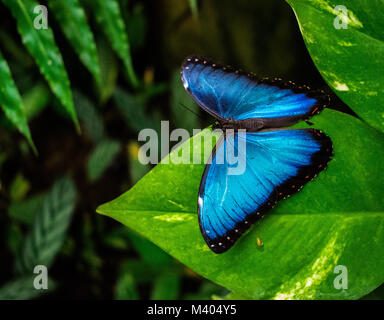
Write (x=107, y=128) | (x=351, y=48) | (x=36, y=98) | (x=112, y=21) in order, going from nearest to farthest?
1. (x=351, y=48)
2. (x=112, y=21)
3. (x=36, y=98)
4. (x=107, y=128)

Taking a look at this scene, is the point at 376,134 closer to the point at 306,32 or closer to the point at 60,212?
the point at 306,32

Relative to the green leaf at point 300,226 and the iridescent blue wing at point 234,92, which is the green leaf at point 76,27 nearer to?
the iridescent blue wing at point 234,92

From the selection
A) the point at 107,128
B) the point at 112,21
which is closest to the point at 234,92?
the point at 112,21

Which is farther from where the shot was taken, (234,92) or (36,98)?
(36,98)

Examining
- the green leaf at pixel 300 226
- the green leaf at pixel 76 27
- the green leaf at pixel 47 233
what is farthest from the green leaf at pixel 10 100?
the green leaf at pixel 47 233

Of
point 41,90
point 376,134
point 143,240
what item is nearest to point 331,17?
point 376,134

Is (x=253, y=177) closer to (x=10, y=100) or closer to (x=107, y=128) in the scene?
(x=10, y=100)

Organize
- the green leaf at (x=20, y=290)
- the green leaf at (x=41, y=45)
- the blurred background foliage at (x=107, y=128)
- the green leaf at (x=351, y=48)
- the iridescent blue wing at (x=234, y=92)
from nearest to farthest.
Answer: the green leaf at (x=351, y=48) → the iridescent blue wing at (x=234, y=92) → the green leaf at (x=41, y=45) → the green leaf at (x=20, y=290) → the blurred background foliage at (x=107, y=128)

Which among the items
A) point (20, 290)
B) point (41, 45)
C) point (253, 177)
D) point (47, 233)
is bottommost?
point (20, 290)
